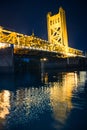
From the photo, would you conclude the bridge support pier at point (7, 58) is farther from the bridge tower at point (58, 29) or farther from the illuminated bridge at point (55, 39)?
the bridge tower at point (58, 29)

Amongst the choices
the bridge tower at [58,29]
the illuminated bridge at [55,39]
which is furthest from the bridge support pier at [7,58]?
the bridge tower at [58,29]

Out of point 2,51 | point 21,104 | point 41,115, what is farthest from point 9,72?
point 41,115

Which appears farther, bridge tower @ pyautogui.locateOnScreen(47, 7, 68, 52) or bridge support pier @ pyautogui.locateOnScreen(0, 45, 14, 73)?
bridge tower @ pyautogui.locateOnScreen(47, 7, 68, 52)

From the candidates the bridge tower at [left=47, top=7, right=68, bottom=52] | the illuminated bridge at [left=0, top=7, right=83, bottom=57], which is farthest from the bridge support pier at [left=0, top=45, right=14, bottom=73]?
the bridge tower at [left=47, top=7, right=68, bottom=52]

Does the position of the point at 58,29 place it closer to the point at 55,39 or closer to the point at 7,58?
the point at 55,39

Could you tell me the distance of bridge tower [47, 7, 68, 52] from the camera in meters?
88.1

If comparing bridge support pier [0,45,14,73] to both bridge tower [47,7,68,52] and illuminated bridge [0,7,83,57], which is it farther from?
bridge tower [47,7,68,52]

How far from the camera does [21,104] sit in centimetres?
1599

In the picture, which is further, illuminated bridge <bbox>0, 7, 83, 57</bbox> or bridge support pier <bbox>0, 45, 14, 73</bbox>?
illuminated bridge <bbox>0, 7, 83, 57</bbox>

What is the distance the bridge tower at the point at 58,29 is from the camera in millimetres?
88062

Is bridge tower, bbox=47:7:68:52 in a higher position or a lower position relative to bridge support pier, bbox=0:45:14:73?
higher

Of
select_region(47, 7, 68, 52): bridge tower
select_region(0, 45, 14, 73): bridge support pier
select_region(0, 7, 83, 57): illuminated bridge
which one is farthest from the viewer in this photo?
select_region(47, 7, 68, 52): bridge tower

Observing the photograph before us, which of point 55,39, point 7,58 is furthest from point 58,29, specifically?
point 7,58

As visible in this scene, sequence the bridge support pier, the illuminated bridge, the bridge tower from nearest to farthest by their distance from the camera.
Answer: the bridge support pier < the illuminated bridge < the bridge tower
